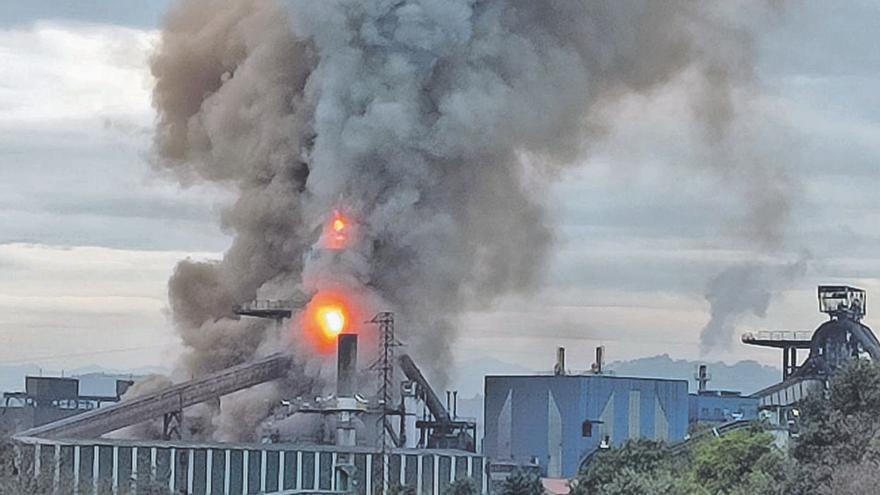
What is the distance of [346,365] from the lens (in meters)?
80.5

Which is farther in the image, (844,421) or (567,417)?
(567,417)

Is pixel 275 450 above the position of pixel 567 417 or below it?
below

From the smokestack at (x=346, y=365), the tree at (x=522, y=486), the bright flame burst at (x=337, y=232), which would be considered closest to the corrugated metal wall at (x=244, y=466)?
the smokestack at (x=346, y=365)

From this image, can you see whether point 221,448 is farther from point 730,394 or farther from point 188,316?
point 730,394

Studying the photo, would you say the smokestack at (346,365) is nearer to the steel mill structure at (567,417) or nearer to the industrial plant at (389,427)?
the industrial plant at (389,427)

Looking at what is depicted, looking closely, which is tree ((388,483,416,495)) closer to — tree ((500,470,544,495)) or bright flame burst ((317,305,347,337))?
tree ((500,470,544,495))

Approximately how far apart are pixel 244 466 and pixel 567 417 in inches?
839

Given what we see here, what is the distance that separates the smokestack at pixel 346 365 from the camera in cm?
8012

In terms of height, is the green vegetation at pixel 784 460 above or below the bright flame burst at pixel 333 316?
below

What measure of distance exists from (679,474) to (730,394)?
172ft

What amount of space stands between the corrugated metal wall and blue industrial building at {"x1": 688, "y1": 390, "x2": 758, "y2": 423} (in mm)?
23827

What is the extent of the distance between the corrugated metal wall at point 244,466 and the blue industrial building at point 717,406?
938 inches

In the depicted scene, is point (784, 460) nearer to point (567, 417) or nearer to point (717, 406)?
point (567, 417)

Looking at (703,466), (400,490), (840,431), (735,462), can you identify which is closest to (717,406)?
(400,490)
